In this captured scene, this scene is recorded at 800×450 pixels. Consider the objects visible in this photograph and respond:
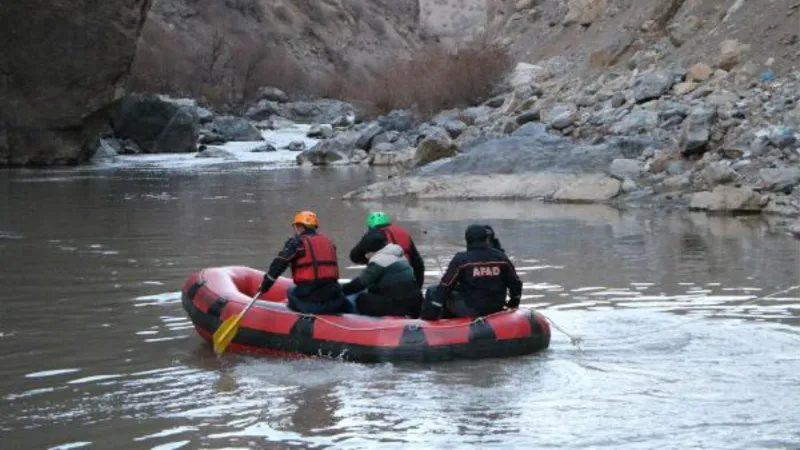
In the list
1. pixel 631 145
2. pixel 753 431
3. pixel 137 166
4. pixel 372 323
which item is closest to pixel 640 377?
pixel 753 431

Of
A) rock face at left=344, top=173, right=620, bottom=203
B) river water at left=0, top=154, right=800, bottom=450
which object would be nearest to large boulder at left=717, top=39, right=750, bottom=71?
rock face at left=344, top=173, right=620, bottom=203

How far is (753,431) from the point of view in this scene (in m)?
7.32

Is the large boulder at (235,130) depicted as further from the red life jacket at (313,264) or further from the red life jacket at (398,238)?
the red life jacket at (313,264)

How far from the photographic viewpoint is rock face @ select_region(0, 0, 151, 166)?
36906 mm

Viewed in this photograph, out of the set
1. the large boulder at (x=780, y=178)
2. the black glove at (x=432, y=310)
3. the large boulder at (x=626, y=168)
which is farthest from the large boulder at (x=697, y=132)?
the black glove at (x=432, y=310)

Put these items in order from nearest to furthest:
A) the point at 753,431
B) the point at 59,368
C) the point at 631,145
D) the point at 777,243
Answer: the point at 753,431 < the point at 59,368 < the point at 777,243 < the point at 631,145

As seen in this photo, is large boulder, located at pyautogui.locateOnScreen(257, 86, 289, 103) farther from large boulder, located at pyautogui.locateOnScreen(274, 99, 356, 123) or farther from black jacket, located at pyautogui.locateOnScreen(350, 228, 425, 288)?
black jacket, located at pyautogui.locateOnScreen(350, 228, 425, 288)

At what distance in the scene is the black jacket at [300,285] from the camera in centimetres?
990

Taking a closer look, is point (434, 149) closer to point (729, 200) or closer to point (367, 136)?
point (729, 200)

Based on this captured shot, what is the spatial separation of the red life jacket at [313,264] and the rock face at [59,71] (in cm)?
2889

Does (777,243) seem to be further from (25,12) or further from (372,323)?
(25,12)

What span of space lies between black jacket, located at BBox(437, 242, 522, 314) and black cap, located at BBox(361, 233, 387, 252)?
2.43 feet

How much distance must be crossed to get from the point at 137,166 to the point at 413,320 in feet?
97.1

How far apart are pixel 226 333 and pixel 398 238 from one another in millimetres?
1656
